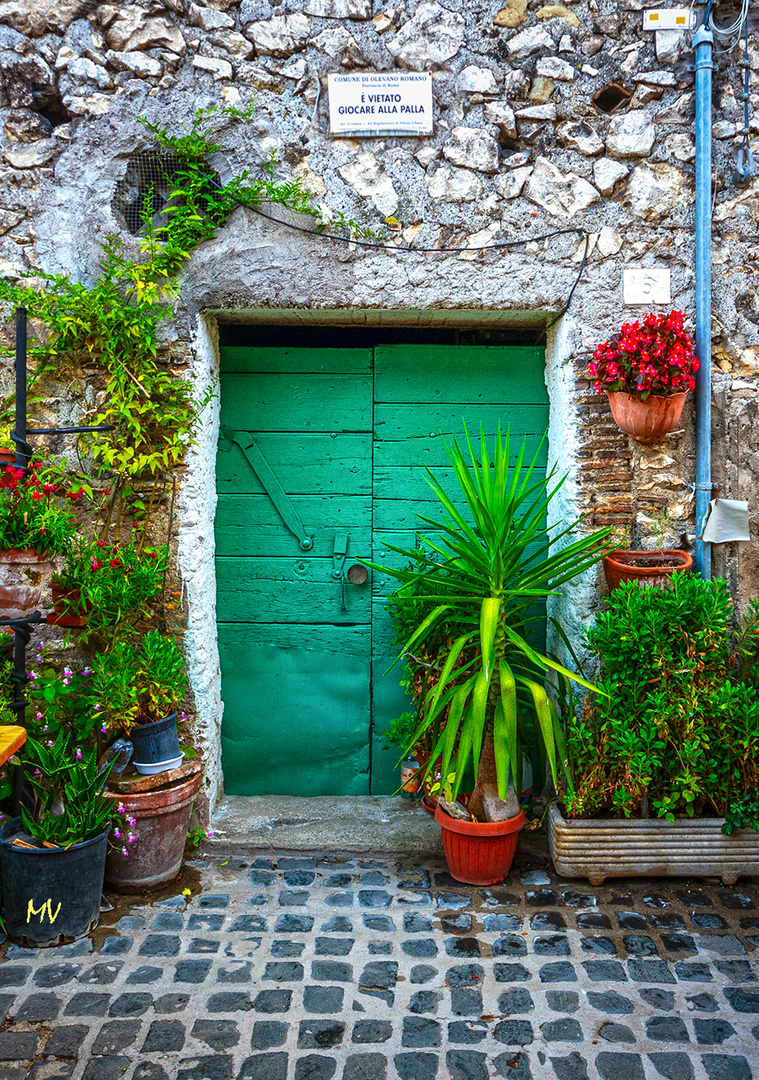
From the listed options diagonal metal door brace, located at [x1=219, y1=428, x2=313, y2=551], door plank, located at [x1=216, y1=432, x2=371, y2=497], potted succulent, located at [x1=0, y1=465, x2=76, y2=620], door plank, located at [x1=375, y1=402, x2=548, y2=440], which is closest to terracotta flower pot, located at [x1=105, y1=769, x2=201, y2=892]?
potted succulent, located at [x1=0, y1=465, x2=76, y2=620]

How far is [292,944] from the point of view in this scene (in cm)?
217

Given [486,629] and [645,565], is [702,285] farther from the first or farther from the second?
[486,629]

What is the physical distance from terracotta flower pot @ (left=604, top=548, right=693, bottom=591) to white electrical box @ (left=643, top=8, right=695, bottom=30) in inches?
74.0

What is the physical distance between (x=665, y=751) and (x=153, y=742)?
1.73 metres

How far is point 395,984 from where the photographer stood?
1.99 metres

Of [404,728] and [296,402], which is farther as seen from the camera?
[296,402]

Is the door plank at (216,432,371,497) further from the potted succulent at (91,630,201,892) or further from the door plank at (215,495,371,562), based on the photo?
the potted succulent at (91,630,201,892)

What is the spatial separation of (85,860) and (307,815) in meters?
0.95

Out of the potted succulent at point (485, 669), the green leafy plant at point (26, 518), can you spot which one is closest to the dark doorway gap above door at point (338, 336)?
the potted succulent at point (485, 669)

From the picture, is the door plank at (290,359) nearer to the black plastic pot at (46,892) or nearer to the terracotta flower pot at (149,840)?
the terracotta flower pot at (149,840)

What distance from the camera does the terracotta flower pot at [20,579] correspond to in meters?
2.18

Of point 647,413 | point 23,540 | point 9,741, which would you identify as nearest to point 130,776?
point 9,741

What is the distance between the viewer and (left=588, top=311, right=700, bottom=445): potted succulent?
7.93 ft

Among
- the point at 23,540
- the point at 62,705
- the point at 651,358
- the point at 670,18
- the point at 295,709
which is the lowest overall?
the point at 295,709
